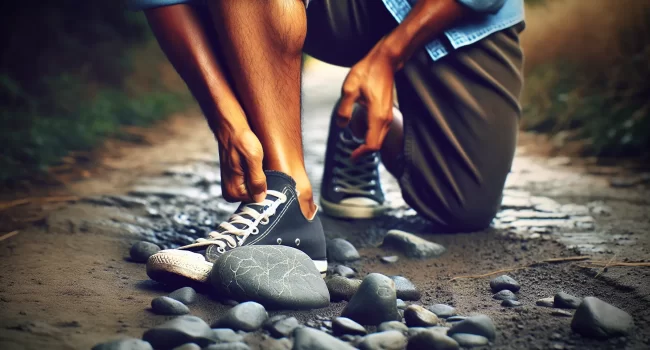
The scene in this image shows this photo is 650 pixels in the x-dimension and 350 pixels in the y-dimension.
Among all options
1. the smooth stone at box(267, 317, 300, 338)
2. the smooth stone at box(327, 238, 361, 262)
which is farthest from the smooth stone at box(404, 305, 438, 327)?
the smooth stone at box(327, 238, 361, 262)

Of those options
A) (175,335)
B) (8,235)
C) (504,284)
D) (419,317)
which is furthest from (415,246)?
(8,235)

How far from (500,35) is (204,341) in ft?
4.63

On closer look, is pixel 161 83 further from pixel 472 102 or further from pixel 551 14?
pixel 472 102

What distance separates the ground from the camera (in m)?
1.40

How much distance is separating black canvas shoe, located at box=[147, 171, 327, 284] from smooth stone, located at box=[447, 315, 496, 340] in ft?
1.79

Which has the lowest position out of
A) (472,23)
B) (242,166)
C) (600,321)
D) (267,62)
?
(600,321)

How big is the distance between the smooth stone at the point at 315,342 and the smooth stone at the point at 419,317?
217 millimetres

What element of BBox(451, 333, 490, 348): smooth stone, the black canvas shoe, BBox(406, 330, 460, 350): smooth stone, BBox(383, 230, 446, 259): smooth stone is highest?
the black canvas shoe

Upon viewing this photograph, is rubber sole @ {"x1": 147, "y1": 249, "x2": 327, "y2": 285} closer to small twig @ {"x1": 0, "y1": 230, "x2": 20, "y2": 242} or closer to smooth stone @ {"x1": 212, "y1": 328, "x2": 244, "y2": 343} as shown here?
smooth stone @ {"x1": 212, "y1": 328, "x2": 244, "y2": 343}

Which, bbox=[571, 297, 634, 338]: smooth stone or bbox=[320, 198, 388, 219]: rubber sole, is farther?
bbox=[320, 198, 388, 219]: rubber sole

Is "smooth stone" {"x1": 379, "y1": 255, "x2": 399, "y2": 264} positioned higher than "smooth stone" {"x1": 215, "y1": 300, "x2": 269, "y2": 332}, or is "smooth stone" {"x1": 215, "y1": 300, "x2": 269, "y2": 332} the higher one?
"smooth stone" {"x1": 215, "y1": 300, "x2": 269, "y2": 332}

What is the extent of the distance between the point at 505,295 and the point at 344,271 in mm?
443

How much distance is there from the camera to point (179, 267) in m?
1.59

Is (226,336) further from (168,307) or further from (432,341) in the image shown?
(432,341)
